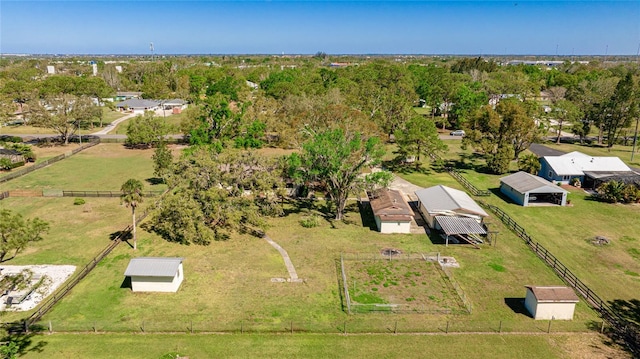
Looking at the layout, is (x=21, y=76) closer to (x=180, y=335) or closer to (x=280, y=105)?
(x=280, y=105)

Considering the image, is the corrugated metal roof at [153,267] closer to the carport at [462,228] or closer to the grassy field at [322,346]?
the grassy field at [322,346]

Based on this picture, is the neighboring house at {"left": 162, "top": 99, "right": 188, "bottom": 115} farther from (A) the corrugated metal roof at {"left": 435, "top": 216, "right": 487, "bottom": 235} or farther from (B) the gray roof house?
(A) the corrugated metal roof at {"left": 435, "top": 216, "right": 487, "bottom": 235}

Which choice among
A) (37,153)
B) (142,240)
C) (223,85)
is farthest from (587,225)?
(223,85)

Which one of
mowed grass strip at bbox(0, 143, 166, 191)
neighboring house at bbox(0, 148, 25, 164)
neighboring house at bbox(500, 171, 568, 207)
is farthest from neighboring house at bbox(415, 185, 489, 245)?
neighboring house at bbox(0, 148, 25, 164)

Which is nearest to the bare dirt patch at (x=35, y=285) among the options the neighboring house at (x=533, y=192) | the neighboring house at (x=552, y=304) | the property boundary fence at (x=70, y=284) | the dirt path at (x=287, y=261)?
the property boundary fence at (x=70, y=284)

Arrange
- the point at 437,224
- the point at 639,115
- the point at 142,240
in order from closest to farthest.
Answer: the point at 142,240 → the point at 437,224 → the point at 639,115

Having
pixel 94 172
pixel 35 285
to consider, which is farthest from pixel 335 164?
pixel 94 172
